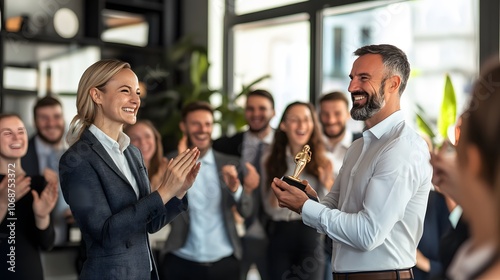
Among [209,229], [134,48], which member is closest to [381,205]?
[209,229]

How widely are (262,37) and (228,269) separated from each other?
9.91 feet

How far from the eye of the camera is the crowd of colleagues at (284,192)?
103 centimetres

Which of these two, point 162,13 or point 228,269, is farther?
point 162,13

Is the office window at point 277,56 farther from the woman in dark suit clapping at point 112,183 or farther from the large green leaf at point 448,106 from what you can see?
the woman in dark suit clapping at point 112,183

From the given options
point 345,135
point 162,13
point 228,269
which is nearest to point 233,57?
point 162,13

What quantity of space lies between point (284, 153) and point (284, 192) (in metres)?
1.84

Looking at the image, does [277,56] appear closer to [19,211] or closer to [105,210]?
[19,211]

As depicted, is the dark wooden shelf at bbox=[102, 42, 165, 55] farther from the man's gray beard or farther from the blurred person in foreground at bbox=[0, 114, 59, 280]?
the man's gray beard

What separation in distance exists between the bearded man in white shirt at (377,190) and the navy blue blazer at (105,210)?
1.45 feet

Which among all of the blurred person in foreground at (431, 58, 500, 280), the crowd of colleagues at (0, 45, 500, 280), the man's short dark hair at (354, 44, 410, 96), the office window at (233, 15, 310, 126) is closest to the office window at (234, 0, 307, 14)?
the office window at (233, 15, 310, 126)

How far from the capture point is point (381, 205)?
2.00 m

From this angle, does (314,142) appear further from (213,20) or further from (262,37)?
(213,20)

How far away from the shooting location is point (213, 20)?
255 inches

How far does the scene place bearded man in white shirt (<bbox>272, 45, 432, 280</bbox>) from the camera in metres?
2.01
